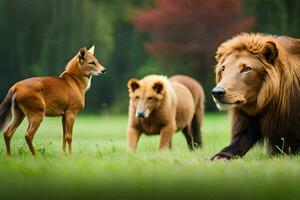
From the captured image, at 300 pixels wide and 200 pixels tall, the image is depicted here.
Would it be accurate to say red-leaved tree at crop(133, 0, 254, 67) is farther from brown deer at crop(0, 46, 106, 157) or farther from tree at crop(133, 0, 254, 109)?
brown deer at crop(0, 46, 106, 157)

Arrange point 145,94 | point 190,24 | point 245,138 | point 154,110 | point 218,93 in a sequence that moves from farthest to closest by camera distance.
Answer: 1. point 190,24
2. point 154,110
3. point 145,94
4. point 245,138
5. point 218,93

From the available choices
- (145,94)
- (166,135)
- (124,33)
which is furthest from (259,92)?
(124,33)

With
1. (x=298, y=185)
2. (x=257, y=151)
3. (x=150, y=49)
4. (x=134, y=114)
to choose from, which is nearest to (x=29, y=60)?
(x=134, y=114)

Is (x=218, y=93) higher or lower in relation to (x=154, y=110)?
higher

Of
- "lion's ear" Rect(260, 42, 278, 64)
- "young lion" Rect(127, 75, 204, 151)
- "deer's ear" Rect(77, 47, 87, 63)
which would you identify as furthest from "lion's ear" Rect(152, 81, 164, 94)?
"lion's ear" Rect(260, 42, 278, 64)

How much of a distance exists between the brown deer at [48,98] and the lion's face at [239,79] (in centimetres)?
63

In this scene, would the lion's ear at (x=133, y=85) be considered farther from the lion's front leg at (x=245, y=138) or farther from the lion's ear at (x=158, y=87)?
the lion's front leg at (x=245, y=138)

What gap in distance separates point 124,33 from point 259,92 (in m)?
3.32

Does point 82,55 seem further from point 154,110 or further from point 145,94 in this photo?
point 154,110

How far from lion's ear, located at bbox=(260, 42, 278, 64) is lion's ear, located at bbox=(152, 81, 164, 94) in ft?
5.64

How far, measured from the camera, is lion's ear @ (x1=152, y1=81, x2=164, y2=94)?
193 inches

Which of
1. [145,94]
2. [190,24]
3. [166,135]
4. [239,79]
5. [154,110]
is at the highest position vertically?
[190,24]

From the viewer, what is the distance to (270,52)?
127 inches

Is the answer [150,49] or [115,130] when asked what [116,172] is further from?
[150,49]
